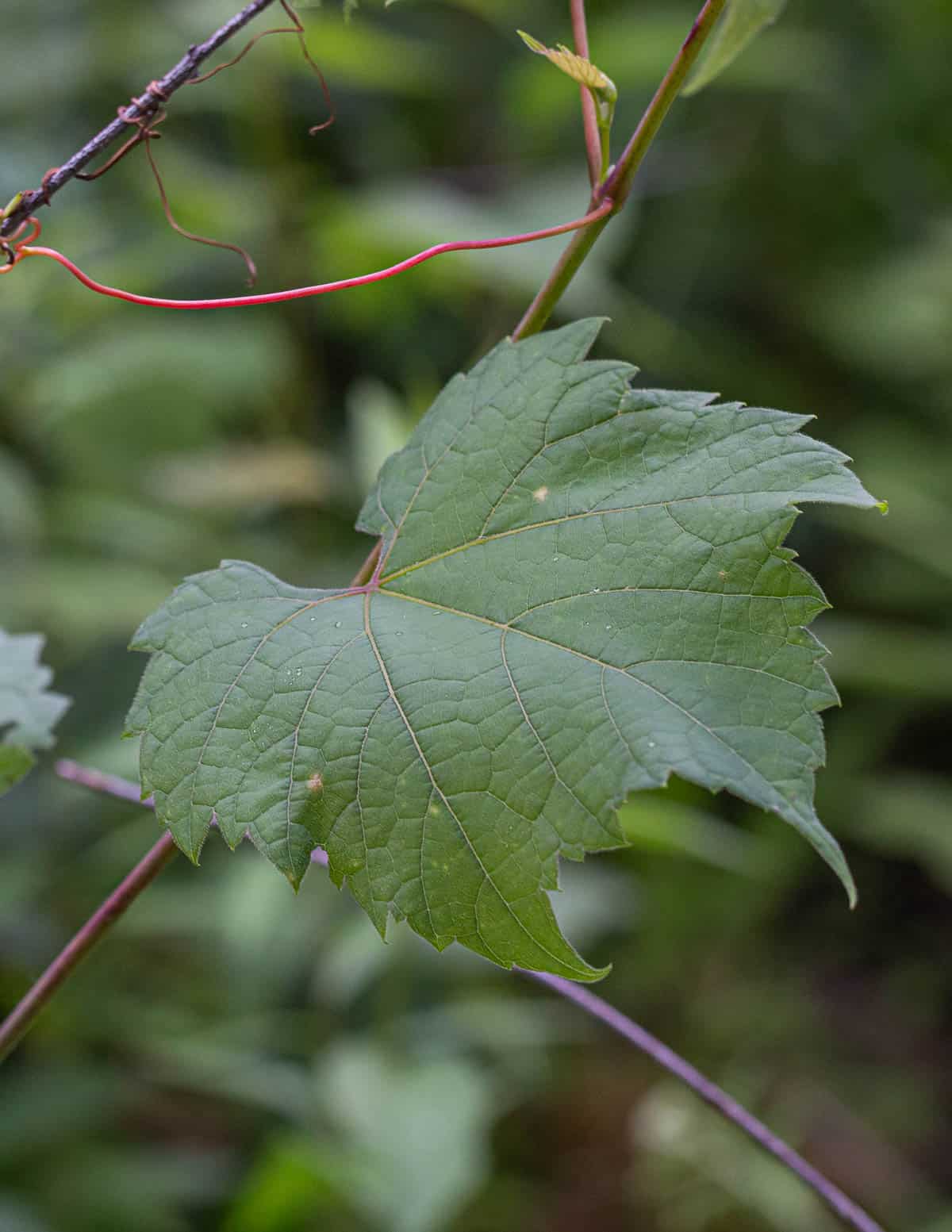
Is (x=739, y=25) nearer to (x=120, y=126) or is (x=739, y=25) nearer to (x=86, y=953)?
(x=120, y=126)

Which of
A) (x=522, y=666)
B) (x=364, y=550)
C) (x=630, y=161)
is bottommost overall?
(x=364, y=550)

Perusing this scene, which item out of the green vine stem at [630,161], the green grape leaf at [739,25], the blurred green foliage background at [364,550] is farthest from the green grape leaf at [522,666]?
the blurred green foliage background at [364,550]

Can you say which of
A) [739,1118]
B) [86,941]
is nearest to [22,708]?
[86,941]

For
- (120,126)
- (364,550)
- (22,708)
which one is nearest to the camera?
(120,126)

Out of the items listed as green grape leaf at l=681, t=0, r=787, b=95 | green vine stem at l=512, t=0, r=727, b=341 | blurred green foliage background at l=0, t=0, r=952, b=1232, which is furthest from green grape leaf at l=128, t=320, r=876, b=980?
blurred green foliage background at l=0, t=0, r=952, b=1232

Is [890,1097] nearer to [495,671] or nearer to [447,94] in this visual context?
[495,671]

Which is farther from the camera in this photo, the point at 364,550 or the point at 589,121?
the point at 364,550
